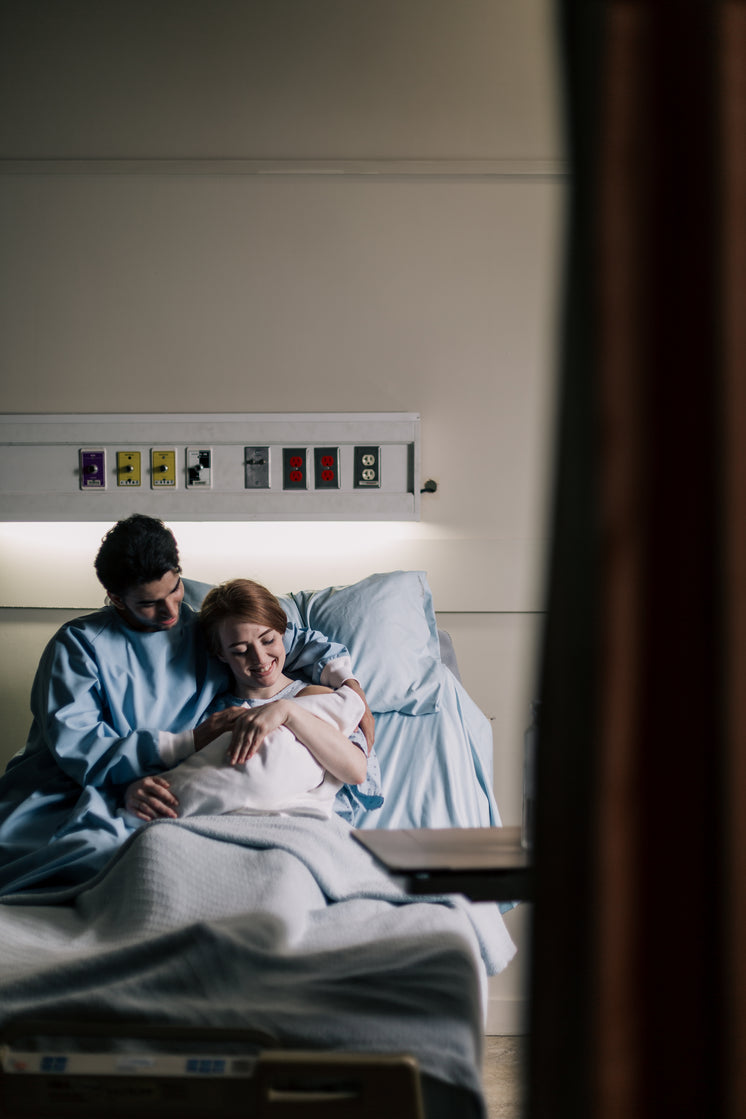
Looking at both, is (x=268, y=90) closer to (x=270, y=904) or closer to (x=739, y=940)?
(x=270, y=904)

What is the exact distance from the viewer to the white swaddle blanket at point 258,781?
6.73ft

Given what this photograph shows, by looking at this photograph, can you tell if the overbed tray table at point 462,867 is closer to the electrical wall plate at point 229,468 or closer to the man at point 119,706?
the man at point 119,706

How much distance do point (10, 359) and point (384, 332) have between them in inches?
50.3

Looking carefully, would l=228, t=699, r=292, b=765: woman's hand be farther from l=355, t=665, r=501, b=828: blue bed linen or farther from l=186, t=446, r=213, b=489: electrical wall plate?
l=186, t=446, r=213, b=489: electrical wall plate

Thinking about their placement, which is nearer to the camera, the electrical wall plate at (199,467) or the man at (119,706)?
the man at (119,706)

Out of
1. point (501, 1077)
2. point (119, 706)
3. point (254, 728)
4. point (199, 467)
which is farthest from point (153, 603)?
point (501, 1077)

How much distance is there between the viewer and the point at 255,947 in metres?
1.35

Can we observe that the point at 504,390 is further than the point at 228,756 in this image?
Yes

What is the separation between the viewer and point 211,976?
1312 mm

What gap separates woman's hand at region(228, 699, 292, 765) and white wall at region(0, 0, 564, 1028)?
41.3 inches

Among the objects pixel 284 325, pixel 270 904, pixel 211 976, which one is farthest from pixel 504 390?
pixel 211 976

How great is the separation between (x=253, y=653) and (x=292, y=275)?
1452 millimetres

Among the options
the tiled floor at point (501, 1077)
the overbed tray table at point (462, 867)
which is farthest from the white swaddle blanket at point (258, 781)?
the tiled floor at point (501, 1077)

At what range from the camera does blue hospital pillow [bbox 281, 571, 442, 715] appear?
8.72ft
